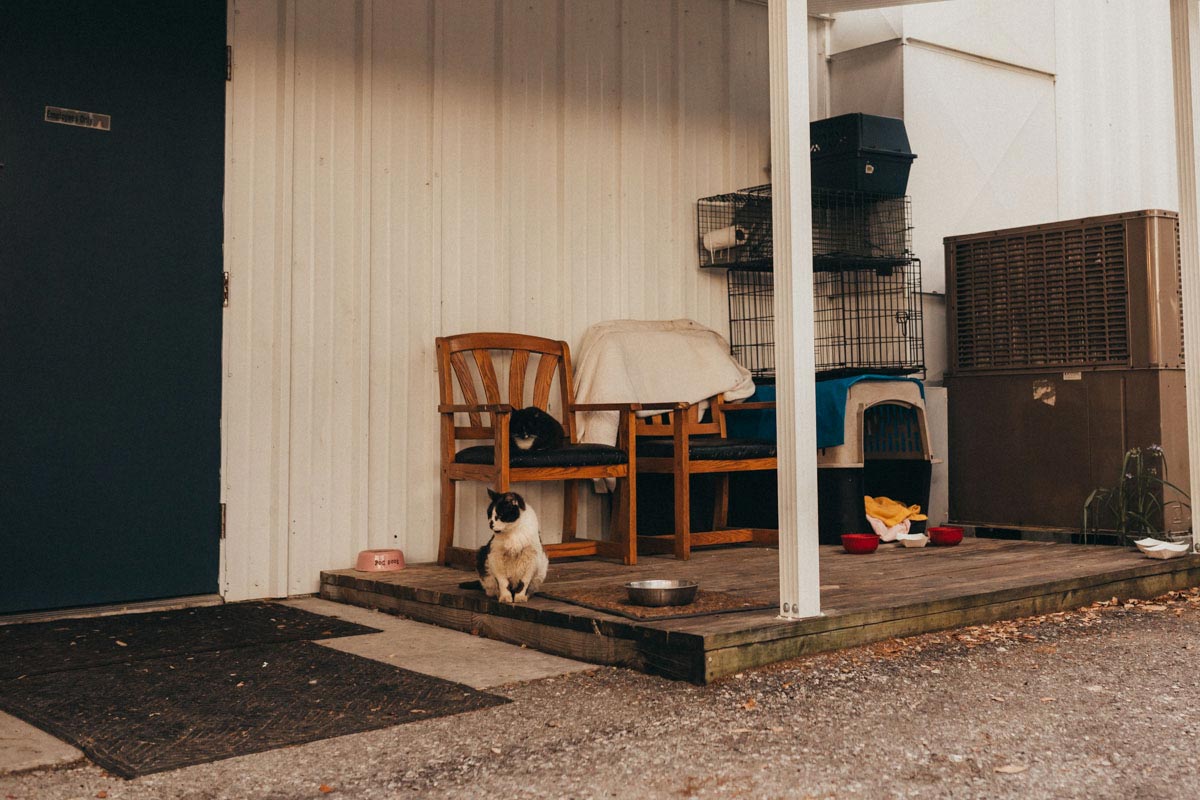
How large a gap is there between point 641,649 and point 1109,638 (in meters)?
1.56

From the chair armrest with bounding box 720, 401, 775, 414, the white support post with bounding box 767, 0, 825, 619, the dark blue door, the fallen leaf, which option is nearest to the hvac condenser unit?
the chair armrest with bounding box 720, 401, 775, 414

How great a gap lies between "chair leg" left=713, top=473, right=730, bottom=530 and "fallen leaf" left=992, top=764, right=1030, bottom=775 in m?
3.09

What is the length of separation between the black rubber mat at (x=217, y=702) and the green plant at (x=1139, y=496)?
3.39 metres

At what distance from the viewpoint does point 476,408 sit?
4.40 meters

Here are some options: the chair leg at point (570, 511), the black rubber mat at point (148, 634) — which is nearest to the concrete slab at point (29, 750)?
the black rubber mat at point (148, 634)

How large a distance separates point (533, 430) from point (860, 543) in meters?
1.51

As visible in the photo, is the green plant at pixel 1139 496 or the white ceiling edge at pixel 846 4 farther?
the white ceiling edge at pixel 846 4

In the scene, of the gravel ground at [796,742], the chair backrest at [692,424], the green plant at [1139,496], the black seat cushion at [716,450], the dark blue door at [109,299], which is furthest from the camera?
the chair backrest at [692,424]

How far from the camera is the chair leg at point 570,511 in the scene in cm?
507

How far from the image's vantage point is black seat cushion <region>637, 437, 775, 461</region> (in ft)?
15.5

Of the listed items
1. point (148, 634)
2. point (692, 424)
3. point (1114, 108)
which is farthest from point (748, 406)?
point (1114, 108)

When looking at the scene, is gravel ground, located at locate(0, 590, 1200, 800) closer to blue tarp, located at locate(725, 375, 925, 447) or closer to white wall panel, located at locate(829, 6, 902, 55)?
blue tarp, located at locate(725, 375, 925, 447)

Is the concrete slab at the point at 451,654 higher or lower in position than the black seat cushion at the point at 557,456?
lower

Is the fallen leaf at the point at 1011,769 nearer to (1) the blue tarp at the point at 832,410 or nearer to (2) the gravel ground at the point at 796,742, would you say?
(2) the gravel ground at the point at 796,742
